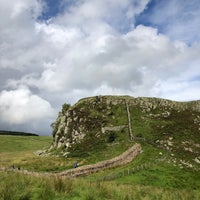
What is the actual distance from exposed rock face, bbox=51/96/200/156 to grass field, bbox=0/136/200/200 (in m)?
11.8

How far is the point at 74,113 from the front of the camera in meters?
83.9

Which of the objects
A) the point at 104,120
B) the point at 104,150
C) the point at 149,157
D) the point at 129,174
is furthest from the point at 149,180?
the point at 104,120

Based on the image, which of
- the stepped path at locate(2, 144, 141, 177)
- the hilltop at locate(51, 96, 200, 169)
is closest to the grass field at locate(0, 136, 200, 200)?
the stepped path at locate(2, 144, 141, 177)

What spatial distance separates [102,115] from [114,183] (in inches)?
2243

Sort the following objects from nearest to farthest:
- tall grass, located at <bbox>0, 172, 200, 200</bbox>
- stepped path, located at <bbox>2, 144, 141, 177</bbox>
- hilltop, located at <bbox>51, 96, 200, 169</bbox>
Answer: tall grass, located at <bbox>0, 172, 200, 200</bbox> < stepped path, located at <bbox>2, 144, 141, 177</bbox> < hilltop, located at <bbox>51, 96, 200, 169</bbox>

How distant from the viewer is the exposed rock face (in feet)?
241

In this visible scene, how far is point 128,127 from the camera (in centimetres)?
7212

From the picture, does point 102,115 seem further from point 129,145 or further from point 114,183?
point 114,183

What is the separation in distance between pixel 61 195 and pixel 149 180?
3299cm

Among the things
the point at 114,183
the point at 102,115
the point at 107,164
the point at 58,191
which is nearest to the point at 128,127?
the point at 102,115

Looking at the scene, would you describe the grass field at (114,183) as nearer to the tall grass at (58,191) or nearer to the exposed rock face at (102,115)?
the tall grass at (58,191)

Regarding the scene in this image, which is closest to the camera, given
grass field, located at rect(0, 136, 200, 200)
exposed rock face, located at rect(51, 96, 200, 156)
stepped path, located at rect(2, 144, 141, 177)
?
grass field, located at rect(0, 136, 200, 200)

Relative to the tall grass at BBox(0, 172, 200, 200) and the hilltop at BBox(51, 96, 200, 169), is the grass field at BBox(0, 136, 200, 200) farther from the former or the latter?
the hilltop at BBox(51, 96, 200, 169)

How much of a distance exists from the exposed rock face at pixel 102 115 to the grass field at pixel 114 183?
11.8 metres
